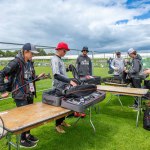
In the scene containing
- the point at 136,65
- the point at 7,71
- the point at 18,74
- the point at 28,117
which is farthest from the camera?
the point at 136,65

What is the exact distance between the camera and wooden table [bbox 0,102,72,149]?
8.26ft

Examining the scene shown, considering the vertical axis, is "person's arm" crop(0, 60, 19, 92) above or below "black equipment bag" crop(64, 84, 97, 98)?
above

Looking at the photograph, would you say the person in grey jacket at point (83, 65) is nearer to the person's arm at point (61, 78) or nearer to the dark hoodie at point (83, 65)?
the dark hoodie at point (83, 65)

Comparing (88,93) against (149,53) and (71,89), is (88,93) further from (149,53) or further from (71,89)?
(149,53)

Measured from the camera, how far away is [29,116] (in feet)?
9.66

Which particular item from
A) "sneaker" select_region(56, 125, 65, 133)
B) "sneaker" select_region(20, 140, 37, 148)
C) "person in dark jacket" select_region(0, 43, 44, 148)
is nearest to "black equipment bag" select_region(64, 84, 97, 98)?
"person in dark jacket" select_region(0, 43, 44, 148)

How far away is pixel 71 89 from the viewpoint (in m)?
3.58

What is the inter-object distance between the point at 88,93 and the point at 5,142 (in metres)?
1.90

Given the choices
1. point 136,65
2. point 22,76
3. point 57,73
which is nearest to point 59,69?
point 57,73

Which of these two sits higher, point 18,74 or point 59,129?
point 18,74

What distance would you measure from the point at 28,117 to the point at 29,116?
5 cm

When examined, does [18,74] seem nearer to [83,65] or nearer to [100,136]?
[100,136]

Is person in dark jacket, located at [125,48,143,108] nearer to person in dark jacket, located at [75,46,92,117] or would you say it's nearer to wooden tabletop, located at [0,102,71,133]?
person in dark jacket, located at [75,46,92,117]

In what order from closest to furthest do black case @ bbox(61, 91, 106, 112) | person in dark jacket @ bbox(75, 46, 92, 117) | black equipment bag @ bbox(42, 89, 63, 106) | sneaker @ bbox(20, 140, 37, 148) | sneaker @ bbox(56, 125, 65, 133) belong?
black case @ bbox(61, 91, 106, 112), black equipment bag @ bbox(42, 89, 63, 106), sneaker @ bbox(20, 140, 37, 148), sneaker @ bbox(56, 125, 65, 133), person in dark jacket @ bbox(75, 46, 92, 117)
